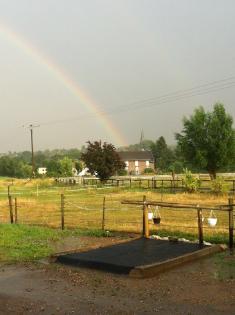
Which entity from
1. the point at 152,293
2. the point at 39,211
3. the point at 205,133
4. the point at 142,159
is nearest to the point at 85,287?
the point at 152,293

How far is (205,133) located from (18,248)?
120ft

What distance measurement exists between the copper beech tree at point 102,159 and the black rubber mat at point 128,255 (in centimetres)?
4313

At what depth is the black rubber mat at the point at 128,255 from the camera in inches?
390

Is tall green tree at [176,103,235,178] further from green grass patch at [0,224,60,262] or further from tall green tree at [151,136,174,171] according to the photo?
tall green tree at [151,136,174,171]

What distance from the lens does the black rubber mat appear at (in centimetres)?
990

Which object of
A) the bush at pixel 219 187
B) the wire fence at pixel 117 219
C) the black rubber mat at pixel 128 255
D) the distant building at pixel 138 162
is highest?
the distant building at pixel 138 162

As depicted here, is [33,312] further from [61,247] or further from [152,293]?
[61,247]

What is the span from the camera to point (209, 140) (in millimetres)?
47031

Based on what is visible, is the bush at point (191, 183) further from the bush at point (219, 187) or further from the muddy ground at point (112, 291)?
the muddy ground at point (112, 291)

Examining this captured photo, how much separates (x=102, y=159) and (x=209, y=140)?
523 inches

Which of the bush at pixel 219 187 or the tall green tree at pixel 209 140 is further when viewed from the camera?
the tall green tree at pixel 209 140

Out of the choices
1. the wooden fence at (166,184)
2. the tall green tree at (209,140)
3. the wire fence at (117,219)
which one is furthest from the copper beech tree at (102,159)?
the wire fence at (117,219)

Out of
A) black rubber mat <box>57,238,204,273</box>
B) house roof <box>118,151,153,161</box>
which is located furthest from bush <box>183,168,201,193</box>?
house roof <box>118,151,153,161</box>

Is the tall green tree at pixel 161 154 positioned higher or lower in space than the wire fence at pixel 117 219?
higher
